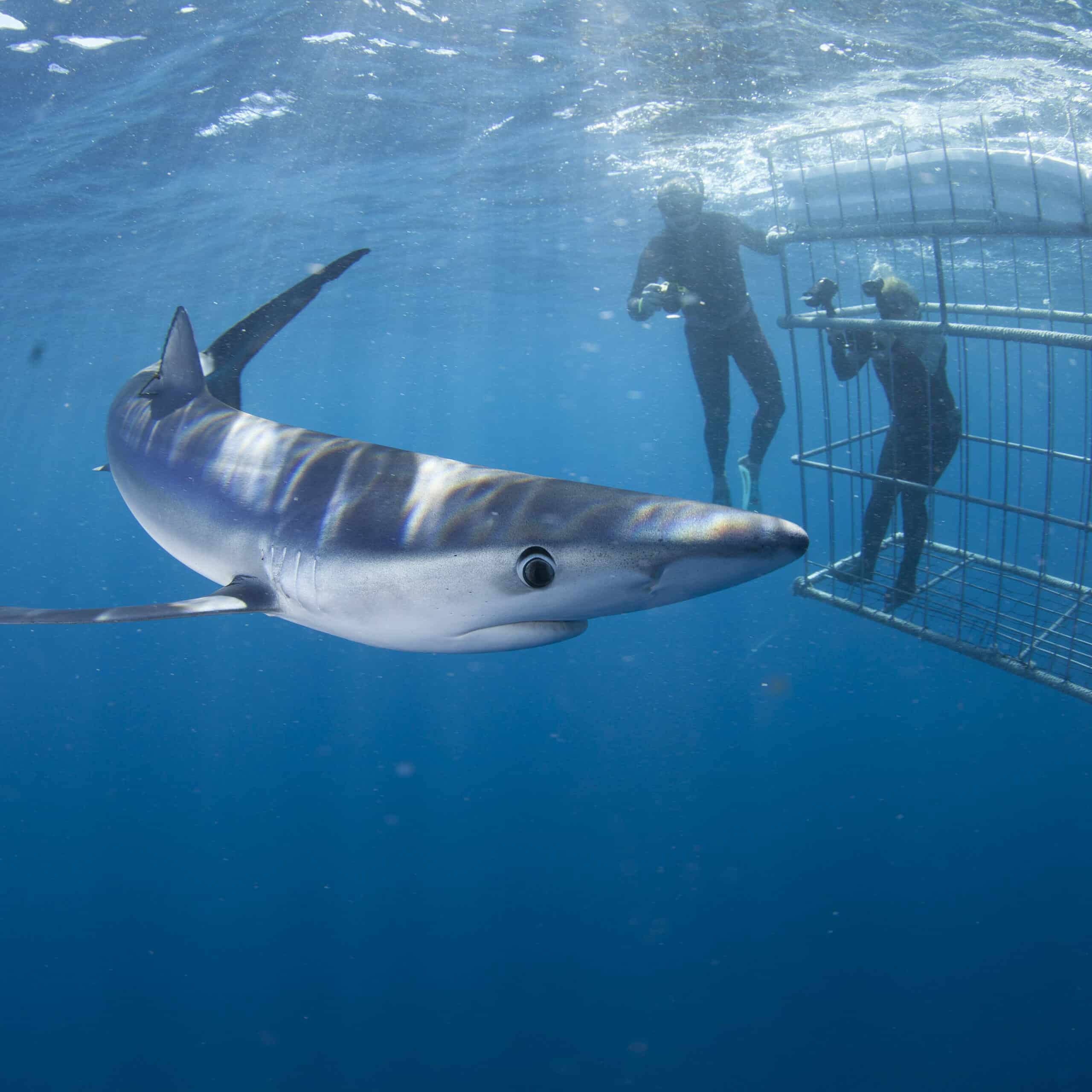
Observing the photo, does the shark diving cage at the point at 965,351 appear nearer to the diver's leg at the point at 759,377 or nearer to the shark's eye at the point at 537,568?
the diver's leg at the point at 759,377

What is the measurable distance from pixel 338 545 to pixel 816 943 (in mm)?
10048

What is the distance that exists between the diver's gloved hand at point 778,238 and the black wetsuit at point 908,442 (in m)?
0.78

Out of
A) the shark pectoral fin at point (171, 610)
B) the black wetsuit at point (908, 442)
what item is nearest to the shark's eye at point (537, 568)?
the shark pectoral fin at point (171, 610)

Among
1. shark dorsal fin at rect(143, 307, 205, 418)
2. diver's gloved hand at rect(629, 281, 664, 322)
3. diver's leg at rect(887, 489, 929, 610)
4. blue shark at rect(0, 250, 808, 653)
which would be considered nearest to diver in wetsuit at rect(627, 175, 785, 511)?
diver's gloved hand at rect(629, 281, 664, 322)

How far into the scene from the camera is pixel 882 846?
10969 millimetres

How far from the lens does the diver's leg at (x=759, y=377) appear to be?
674 centimetres

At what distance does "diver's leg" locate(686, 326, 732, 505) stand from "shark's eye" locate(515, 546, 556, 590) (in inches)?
218

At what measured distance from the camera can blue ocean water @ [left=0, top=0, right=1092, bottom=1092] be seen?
27.7 feet

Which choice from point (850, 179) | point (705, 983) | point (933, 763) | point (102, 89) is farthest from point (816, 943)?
point (102, 89)

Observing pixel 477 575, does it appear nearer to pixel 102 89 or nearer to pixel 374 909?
pixel 374 909

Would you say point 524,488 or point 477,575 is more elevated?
point 524,488

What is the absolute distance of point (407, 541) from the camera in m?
1.93

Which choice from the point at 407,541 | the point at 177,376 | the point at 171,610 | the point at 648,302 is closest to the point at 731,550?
the point at 407,541

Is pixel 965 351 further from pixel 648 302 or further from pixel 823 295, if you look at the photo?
pixel 648 302
